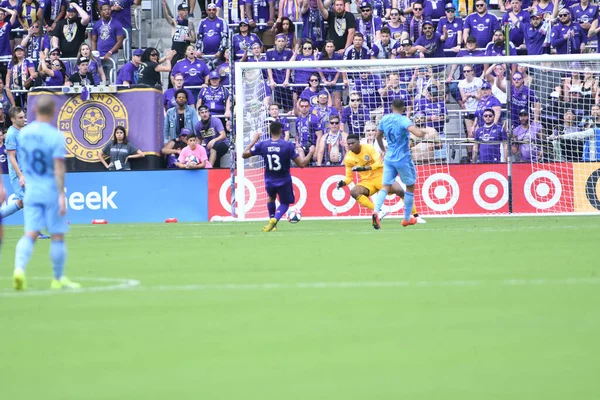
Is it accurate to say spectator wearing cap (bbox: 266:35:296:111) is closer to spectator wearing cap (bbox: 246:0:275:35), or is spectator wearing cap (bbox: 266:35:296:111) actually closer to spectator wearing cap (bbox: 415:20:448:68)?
spectator wearing cap (bbox: 246:0:275:35)

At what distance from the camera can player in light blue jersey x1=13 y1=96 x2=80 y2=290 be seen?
9086 millimetres

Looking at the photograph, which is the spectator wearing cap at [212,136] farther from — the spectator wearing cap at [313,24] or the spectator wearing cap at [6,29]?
the spectator wearing cap at [6,29]

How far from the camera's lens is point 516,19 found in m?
25.2

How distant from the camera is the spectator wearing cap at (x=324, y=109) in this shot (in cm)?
2434

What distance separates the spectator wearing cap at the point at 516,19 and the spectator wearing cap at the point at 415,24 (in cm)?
188

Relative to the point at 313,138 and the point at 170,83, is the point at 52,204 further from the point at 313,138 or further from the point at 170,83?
the point at 170,83

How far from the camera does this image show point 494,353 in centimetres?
587

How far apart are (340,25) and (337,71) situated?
6.98 feet

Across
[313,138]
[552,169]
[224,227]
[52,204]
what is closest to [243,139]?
[313,138]

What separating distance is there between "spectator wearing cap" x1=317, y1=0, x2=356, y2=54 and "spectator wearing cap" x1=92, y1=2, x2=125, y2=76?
202 inches

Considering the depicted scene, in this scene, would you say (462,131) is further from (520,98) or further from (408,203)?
(408,203)

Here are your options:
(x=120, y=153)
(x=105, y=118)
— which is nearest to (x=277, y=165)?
(x=120, y=153)

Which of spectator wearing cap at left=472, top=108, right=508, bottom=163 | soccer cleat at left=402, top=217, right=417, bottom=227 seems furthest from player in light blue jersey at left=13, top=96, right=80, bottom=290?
spectator wearing cap at left=472, top=108, right=508, bottom=163

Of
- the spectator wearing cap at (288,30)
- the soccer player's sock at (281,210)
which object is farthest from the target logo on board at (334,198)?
the soccer player's sock at (281,210)
